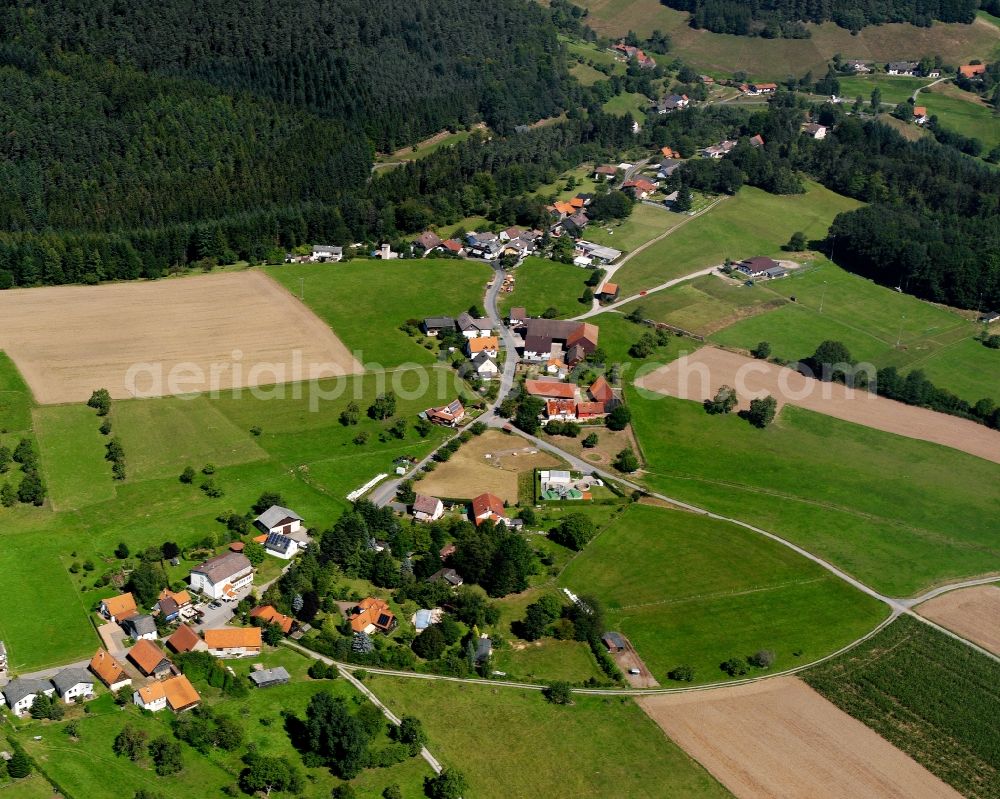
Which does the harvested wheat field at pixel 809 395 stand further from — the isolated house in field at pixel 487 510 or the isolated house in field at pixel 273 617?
the isolated house in field at pixel 273 617

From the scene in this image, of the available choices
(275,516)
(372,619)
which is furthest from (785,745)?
(275,516)

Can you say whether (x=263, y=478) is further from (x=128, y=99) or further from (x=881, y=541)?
(x=128, y=99)

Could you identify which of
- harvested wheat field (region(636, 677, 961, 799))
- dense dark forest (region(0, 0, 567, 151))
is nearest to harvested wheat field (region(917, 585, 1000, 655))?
harvested wheat field (region(636, 677, 961, 799))

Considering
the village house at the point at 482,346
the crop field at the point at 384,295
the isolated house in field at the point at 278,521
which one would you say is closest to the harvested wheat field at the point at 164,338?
the crop field at the point at 384,295

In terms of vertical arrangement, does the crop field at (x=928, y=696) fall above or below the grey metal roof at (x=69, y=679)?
below

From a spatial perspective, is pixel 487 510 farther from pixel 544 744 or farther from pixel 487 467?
pixel 544 744
